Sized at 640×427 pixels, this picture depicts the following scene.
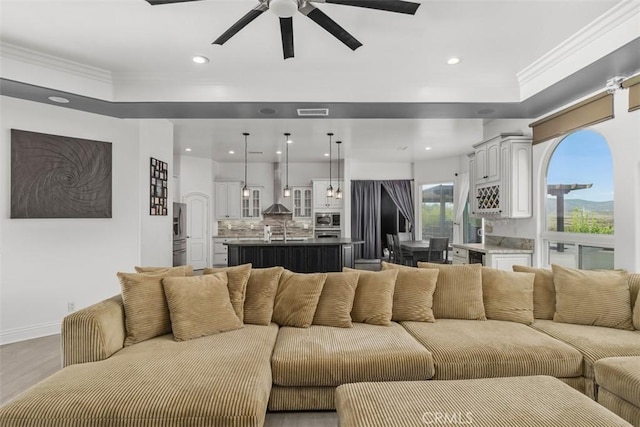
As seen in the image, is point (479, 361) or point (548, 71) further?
point (548, 71)

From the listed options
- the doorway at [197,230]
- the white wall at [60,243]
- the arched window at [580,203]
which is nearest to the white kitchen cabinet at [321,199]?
the doorway at [197,230]

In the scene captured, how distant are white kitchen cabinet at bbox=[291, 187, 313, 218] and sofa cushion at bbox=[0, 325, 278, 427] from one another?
22.8ft

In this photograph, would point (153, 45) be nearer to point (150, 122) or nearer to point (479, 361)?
point (150, 122)

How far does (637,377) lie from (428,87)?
9.98 feet

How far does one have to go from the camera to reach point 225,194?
872cm

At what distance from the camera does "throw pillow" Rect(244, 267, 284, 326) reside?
267cm

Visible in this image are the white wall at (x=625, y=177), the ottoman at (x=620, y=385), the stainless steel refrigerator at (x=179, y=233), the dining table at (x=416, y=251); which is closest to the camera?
the ottoman at (x=620, y=385)

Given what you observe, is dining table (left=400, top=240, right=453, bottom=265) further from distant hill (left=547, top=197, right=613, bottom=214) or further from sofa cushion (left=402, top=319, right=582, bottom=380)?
sofa cushion (left=402, top=319, right=582, bottom=380)

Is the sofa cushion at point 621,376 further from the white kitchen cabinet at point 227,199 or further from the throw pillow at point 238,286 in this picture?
the white kitchen cabinet at point 227,199

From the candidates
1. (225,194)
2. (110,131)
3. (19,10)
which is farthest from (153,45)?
(225,194)

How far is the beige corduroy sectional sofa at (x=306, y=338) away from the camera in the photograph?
1628 mm

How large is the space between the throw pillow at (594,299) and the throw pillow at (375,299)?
137cm

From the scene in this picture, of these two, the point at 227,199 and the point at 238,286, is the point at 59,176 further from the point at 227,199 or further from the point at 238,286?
the point at 227,199

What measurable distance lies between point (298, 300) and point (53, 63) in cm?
331
